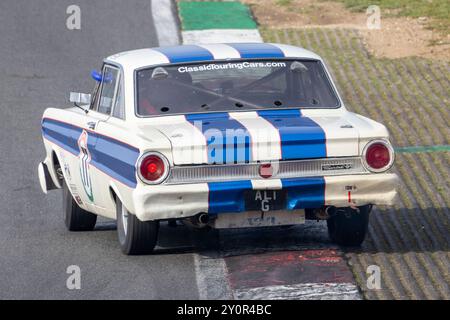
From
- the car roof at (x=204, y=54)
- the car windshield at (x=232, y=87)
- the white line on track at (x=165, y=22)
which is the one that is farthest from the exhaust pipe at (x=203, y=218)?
the white line on track at (x=165, y=22)

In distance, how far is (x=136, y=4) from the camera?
20.8 meters

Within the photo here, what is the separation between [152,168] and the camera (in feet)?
25.2

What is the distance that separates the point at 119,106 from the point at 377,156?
2.14 metres

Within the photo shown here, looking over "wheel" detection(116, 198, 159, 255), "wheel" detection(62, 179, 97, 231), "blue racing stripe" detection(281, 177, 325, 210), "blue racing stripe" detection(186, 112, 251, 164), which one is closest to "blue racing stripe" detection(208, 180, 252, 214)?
"blue racing stripe" detection(186, 112, 251, 164)

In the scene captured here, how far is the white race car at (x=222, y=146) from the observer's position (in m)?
7.71

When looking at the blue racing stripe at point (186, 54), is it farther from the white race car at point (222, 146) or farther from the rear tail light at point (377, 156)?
the rear tail light at point (377, 156)

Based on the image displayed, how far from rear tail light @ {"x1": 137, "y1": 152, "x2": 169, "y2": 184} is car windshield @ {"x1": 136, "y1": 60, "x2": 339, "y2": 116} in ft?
2.95

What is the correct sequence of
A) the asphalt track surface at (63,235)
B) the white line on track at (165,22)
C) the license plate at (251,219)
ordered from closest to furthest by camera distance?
the asphalt track surface at (63,235) → the license plate at (251,219) → the white line on track at (165,22)

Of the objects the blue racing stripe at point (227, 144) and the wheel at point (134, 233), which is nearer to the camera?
the blue racing stripe at point (227, 144)

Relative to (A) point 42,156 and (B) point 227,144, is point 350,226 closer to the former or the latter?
(B) point 227,144

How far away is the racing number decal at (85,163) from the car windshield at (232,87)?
67cm

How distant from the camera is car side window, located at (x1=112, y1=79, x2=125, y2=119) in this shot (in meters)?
8.72

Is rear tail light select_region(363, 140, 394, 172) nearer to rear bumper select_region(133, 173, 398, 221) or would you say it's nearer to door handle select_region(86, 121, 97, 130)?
rear bumper select_region(133, 173, 398, 221)
